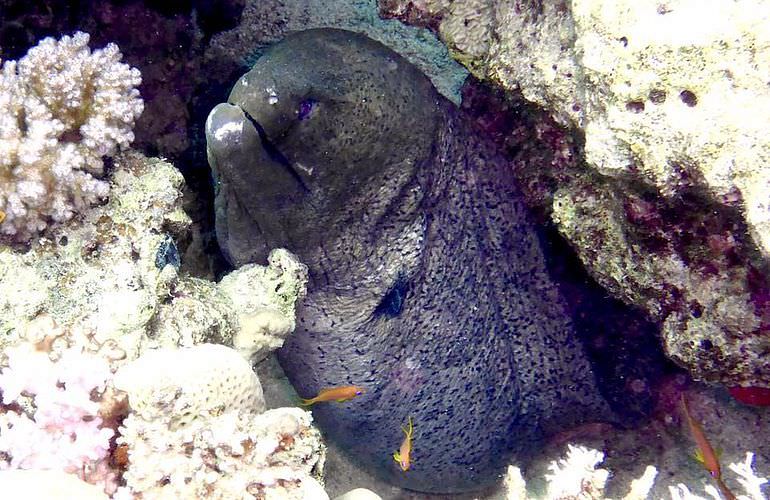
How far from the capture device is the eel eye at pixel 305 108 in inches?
104

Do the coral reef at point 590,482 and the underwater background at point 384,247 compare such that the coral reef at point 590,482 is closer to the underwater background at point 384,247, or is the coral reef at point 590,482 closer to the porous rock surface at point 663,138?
the underwater background at point 384,247

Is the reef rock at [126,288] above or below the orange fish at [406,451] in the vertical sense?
above

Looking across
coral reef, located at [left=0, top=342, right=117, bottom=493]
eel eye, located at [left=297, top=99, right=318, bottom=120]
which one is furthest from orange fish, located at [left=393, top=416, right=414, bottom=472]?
eel eye, located at [left=297, top=99, right=318, bottom=120]

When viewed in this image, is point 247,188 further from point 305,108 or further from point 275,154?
point 305,108

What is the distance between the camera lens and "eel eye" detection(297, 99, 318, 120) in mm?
2645

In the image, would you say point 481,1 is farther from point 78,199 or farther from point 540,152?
point 78,199

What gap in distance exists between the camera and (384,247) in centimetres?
323

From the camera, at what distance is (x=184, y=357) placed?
6.20ft

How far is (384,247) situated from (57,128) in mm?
1725

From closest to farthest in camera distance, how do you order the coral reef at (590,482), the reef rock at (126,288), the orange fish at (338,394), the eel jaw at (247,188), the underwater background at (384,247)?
Answer: the underwater background at (384,247) → the coral reef at (590,482) → the reef rock at (126,288) → the eel jaw at (247,188) → the orange fish at (338,394)

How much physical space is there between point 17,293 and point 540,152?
2547 mm

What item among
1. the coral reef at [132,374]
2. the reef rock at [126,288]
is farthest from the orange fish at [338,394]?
the coral reef at [132,374]

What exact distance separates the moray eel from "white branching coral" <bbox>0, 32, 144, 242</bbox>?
A: 0.45 m

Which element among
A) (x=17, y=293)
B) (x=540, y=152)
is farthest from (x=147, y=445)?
(x=540, y=152)
